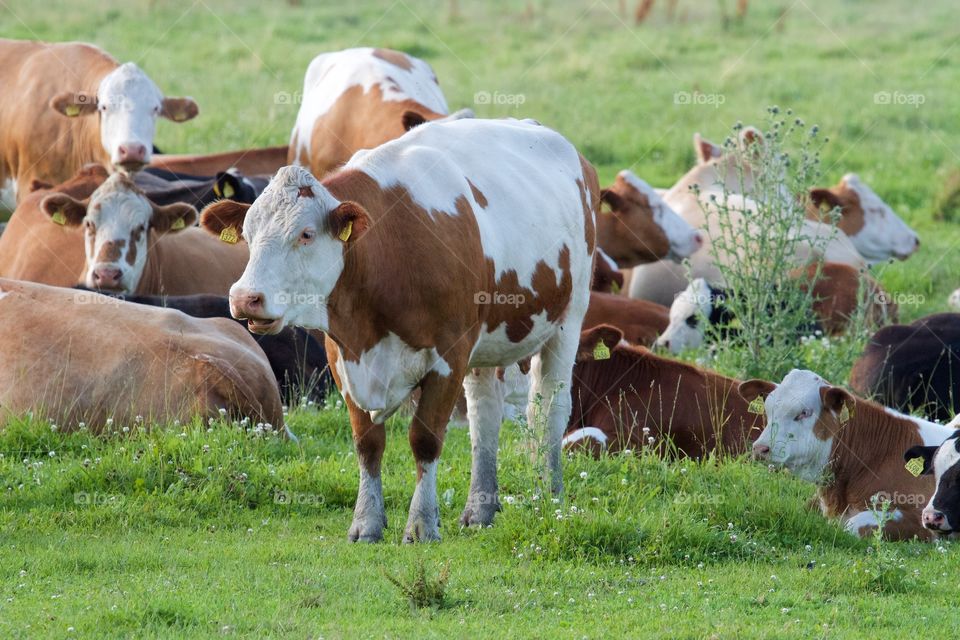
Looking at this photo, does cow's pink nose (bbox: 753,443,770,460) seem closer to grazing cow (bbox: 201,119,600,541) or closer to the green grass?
the green grass

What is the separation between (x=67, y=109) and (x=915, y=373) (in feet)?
26.3

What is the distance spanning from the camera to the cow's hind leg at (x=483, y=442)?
7.74 m

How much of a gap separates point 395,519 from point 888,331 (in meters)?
5.01

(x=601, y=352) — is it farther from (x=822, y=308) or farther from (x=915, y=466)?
(x=822, y=308)

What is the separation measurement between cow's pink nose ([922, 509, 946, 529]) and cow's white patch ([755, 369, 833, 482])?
1025mm

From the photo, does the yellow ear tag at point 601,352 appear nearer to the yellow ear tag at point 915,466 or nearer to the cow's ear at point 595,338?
the cow's ear at point 595,338

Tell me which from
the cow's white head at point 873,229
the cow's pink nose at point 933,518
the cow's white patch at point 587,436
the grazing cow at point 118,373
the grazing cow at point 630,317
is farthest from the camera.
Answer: the cow's white head at point 873,229

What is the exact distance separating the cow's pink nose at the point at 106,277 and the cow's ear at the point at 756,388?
508 centimetres

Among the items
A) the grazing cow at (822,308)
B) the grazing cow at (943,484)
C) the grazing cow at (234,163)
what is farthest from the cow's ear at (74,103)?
the grazing cow at (943,484)

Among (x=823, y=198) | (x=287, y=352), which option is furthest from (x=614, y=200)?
(x=287, y=352)

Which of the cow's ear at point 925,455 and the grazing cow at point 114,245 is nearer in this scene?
the cow's ear at point 925,455

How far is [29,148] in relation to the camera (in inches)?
574

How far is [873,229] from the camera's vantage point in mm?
16109

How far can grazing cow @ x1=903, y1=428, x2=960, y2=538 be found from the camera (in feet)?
24.7
